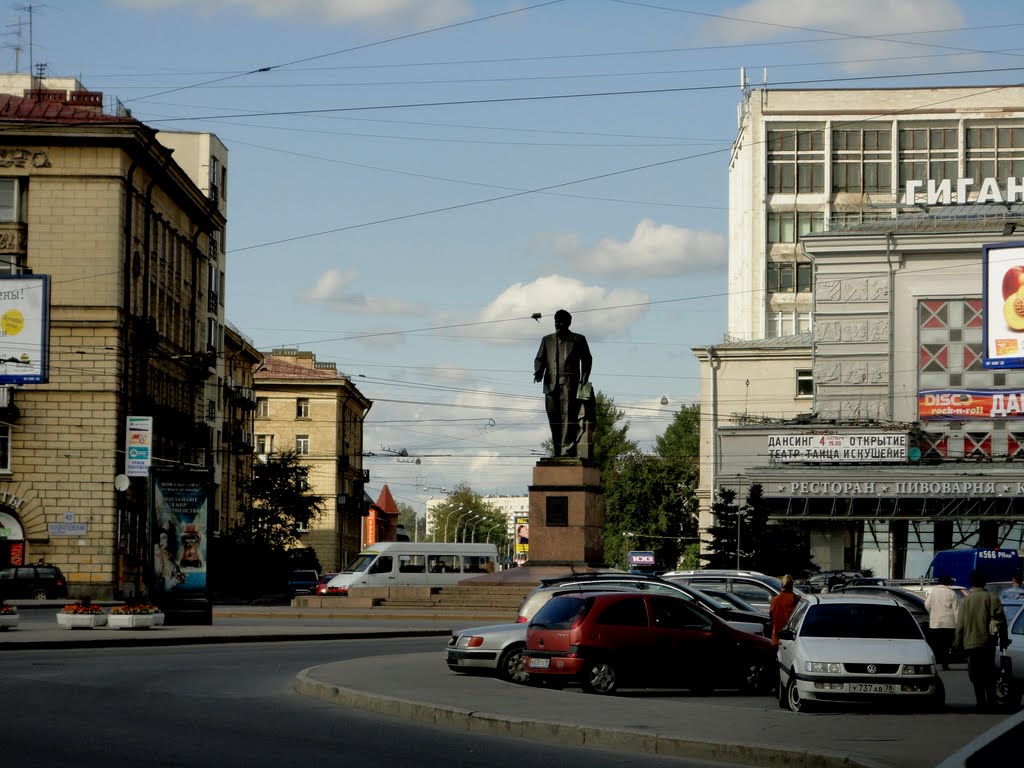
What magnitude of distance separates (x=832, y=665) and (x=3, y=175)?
158 feet

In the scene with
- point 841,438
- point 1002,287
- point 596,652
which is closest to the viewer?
point 596,652

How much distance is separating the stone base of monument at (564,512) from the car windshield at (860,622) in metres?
18.4

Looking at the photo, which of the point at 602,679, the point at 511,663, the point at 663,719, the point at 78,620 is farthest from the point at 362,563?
the point at 663,719

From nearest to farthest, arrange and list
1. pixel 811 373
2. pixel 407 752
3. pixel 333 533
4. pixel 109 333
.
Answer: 1. pixel 407 752
2. pixel 109 333
3. pixel 811 373
4. pixel 333 533

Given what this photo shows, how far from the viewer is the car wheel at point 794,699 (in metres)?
18.5

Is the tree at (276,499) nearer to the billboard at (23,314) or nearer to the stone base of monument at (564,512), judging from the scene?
the billboard at (23,314)

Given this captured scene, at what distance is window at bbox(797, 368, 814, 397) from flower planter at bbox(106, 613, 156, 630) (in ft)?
198

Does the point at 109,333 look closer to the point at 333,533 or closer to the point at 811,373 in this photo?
the point at 811,373

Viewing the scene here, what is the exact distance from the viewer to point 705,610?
22.0 metres

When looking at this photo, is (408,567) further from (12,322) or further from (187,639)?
(187,639)

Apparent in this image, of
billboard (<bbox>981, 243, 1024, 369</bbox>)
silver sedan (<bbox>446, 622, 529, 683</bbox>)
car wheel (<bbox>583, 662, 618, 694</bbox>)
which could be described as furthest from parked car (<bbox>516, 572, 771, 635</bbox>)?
billboard (<bbox>981, 243, 1024, 369</bbox>)

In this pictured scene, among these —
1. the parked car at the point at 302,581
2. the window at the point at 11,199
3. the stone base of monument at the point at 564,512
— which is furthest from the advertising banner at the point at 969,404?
the stone base of monument at the point at 564,512

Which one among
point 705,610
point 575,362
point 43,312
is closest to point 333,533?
point 43,312

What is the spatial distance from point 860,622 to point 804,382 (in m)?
74.5
